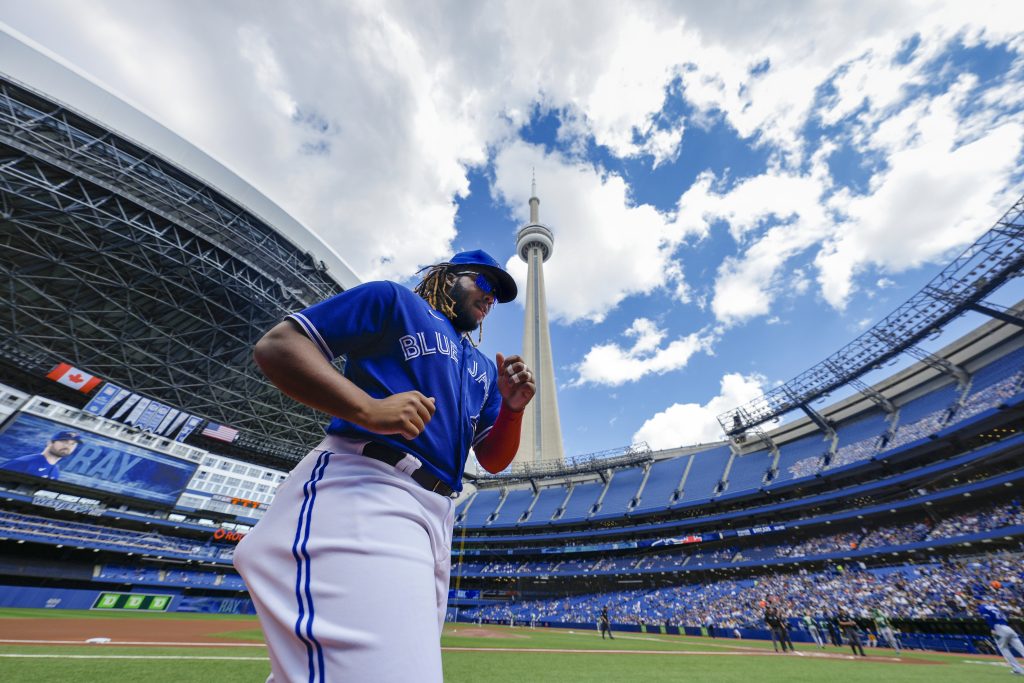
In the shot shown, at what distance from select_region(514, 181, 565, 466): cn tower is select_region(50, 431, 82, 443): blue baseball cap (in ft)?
115

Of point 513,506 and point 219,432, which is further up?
point 513,506

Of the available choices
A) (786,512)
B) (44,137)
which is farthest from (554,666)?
(786,512)

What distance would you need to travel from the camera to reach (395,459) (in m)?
1.34

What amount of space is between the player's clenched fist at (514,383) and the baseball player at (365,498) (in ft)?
0.82

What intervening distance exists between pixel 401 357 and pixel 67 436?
34378mm

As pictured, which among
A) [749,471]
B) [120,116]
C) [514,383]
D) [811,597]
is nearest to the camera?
[514,383]

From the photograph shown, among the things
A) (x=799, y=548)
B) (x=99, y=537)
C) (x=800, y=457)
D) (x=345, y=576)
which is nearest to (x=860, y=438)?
(x=800, y=457)

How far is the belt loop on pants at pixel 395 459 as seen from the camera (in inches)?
51.7

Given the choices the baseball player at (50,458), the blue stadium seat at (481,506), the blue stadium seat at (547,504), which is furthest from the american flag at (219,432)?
the blue stadium seat at (547,504)

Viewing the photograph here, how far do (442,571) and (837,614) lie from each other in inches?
1046

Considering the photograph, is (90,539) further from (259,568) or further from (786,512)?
(786,512)

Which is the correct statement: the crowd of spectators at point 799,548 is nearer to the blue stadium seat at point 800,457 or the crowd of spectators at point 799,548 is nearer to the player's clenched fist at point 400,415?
the blue stadium seat at point 800,457

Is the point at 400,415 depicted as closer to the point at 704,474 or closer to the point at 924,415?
the point at 924,415

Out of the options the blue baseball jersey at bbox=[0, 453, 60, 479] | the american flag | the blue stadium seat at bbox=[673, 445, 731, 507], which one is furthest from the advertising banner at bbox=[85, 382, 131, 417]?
the blue stadium seat at bbox=[673, 445, 731, 507]
